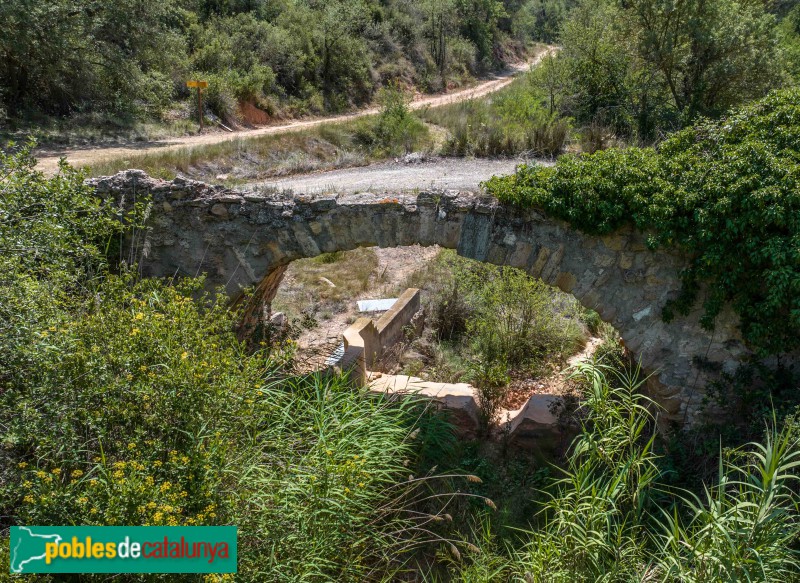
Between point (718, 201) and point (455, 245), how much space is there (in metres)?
2.75

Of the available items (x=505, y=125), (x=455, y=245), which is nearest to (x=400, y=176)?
(x=455, y=245)

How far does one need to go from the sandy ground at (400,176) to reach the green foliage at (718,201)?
51.6 inches

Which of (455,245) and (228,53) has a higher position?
(228,53)

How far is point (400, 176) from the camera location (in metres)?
9.73

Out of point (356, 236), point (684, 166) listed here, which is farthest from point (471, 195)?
point (684, 166)

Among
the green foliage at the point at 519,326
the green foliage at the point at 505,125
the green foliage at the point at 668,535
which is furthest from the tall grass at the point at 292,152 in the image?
the green foliage at the point at 668,535

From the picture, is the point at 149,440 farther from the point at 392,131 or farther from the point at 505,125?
the point at 505,125

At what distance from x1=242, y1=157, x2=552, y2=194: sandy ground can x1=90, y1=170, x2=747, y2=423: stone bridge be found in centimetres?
49

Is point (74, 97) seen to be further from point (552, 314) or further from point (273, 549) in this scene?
point (273, 549)

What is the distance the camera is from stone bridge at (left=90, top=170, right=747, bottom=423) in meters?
6.57

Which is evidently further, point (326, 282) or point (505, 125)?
point (505, 125)

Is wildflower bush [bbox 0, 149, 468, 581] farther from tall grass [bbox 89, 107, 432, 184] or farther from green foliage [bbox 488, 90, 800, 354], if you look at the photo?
tall grass [bbox 89, 107, 432, 184]

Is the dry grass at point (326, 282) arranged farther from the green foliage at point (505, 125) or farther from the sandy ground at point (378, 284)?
the green foliage at point (505, 125)

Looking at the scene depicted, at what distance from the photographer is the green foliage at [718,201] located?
578cm
